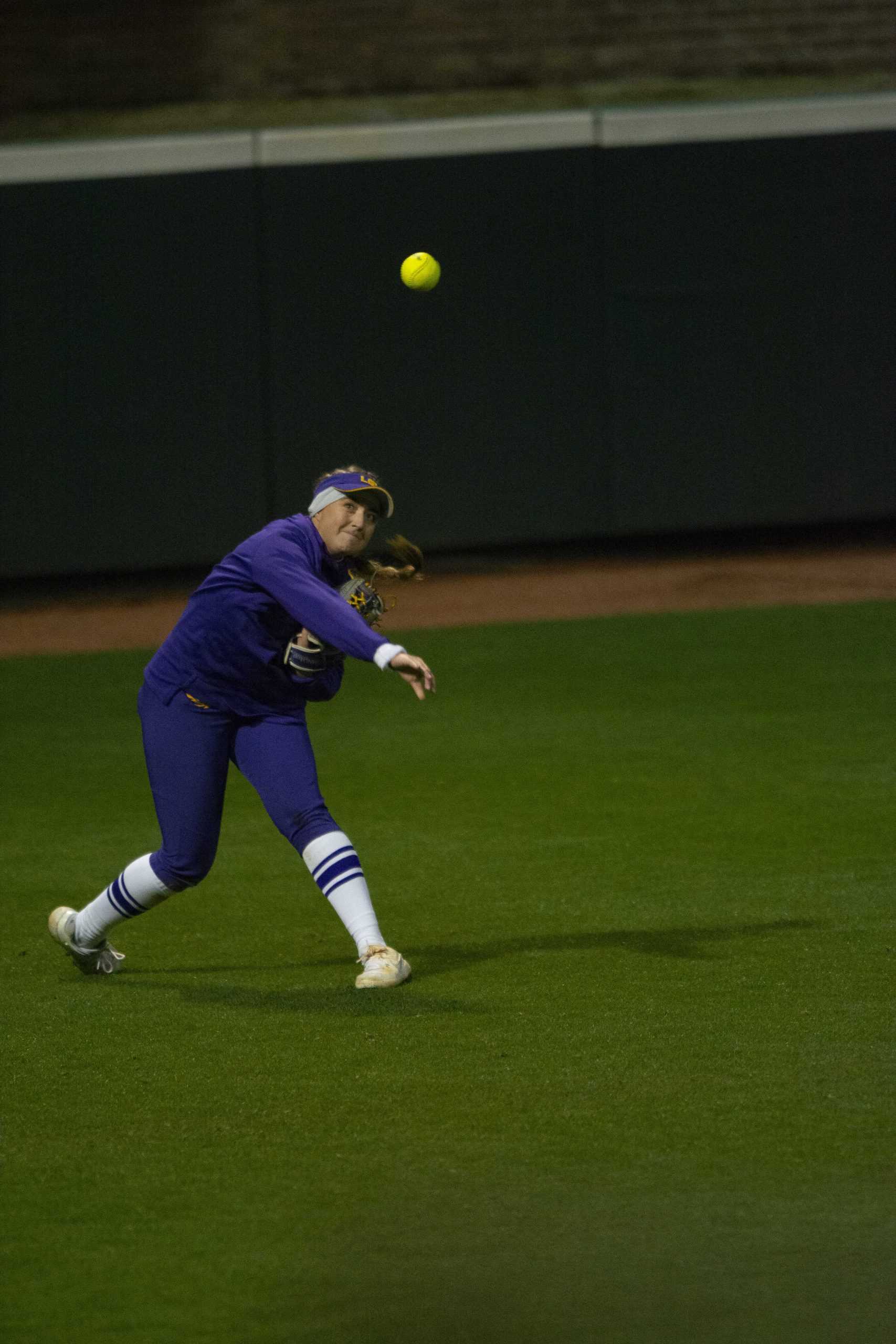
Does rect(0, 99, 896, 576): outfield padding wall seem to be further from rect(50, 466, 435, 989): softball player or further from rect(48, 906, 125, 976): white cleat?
rect(50, 466, 435, 989): softball player

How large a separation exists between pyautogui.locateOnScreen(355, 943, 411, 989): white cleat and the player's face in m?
1.15

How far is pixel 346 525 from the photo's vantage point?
507 centimetres

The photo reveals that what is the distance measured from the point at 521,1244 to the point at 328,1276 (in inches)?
15.0

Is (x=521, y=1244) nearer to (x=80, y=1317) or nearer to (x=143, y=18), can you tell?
(x=80, y=1317)

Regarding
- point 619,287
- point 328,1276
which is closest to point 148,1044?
point 328,1276

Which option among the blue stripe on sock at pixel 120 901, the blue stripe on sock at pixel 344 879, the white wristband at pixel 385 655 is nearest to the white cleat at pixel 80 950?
the blue stripe on sock at pixel 120 901

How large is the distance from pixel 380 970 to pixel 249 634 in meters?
1.03

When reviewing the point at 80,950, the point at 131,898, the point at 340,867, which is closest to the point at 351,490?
the point at 340,867

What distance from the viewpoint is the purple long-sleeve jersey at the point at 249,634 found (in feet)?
16.6

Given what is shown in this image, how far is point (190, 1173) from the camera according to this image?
12.4ft

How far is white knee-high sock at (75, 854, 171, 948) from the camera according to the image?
5.20m

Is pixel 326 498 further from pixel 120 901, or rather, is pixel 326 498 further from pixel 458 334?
pixel 458 334

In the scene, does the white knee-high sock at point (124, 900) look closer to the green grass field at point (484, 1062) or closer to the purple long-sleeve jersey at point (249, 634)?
the green grass field at point (484, 1062)

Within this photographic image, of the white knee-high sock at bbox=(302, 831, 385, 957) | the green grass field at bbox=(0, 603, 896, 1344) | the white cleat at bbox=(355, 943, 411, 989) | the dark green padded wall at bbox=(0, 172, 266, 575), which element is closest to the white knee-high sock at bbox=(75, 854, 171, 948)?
the green grass field at bbox=(0, 603, 896, 1344)
